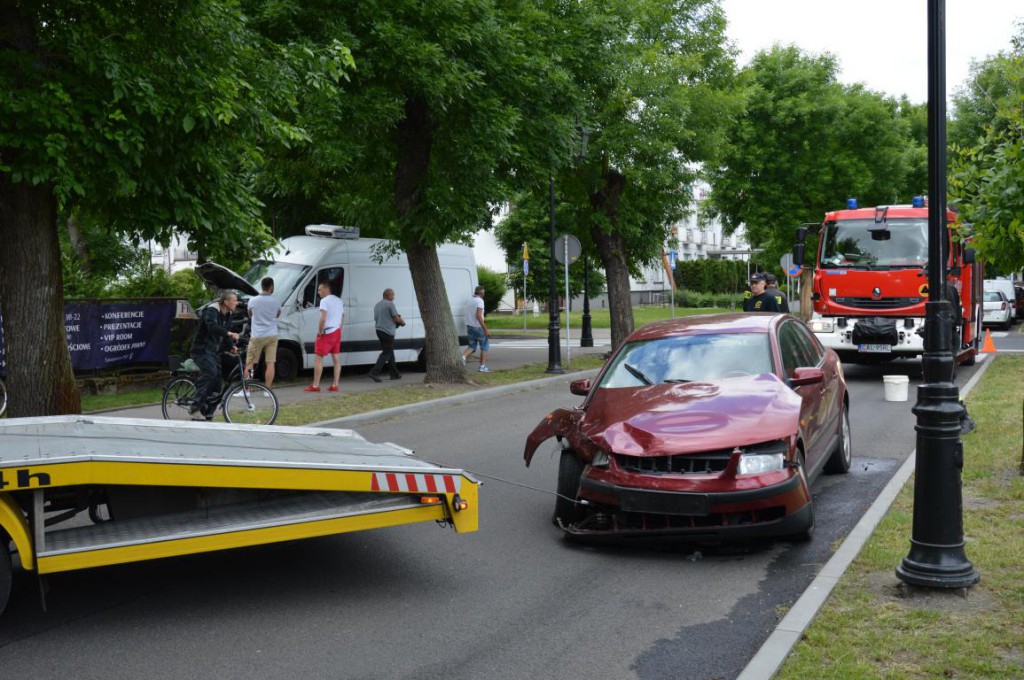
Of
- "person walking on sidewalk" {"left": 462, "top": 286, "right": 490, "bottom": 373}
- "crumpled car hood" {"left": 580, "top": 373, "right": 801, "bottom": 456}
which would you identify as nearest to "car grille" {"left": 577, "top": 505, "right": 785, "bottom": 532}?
"crumpled car hood" {"left": 580, "top": 373, "right": 801, "bottom": 456}

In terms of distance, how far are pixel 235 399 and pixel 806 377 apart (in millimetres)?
7631

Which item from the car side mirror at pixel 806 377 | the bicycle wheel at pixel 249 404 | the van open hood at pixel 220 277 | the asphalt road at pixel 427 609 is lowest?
the asphalt road at pixel 427 609

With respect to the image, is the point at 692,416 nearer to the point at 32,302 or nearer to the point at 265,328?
the point at 32,302

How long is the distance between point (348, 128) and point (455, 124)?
1910mm

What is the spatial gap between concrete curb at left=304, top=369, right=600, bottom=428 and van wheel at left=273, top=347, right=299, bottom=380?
417cm

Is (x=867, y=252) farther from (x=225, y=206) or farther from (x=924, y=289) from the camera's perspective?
(x=225, y=206)

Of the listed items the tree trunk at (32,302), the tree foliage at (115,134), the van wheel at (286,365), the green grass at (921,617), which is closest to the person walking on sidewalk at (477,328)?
the van wheel at (286,365)

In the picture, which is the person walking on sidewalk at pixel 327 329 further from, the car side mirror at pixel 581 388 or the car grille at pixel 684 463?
the car grille at pixel 684 463

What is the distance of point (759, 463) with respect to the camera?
6.28 m

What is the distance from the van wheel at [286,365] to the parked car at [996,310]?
95.4 ft

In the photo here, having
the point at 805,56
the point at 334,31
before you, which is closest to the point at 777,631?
the point at 334,31

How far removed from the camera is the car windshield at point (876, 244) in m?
17.3

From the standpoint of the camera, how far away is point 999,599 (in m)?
5.27

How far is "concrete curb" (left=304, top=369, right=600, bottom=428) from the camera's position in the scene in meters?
13.2
